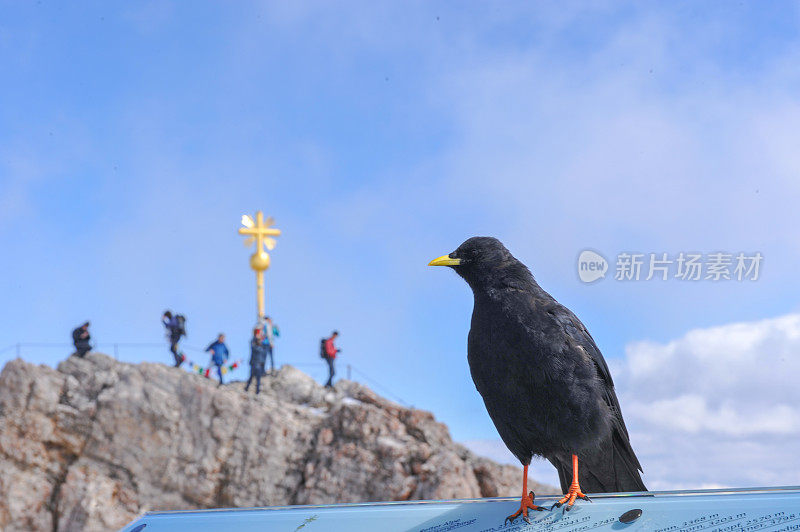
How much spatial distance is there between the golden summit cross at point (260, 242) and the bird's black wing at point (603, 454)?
16.6m

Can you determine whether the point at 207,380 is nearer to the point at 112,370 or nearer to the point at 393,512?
the point at 112,370

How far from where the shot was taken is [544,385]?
353cm

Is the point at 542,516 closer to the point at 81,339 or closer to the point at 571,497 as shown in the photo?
the point at 571,497

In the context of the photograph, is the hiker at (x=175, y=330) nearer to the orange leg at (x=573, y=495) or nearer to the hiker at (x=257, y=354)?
the hiker at (x=257, y=354)

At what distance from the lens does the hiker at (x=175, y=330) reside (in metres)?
16.8

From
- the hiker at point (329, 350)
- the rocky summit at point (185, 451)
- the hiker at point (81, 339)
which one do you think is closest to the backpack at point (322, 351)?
the hiker at point (329, 350)

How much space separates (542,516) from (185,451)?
12445mm

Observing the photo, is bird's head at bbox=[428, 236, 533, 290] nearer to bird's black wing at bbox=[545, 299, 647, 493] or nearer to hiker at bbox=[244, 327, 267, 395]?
bird's black wing at bbox=[545, 299, 647, 493]

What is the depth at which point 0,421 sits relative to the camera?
14.5m

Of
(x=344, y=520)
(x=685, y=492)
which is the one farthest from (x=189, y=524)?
(x=685, y=492)

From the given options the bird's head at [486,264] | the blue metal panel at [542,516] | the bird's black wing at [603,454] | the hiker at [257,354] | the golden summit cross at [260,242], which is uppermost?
the golden summit cross at [260,242]

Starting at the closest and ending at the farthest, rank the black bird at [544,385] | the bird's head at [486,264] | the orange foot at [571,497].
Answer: the orange foot at [571,497] → the black bird at [544,385] → the bird's head at [486,264]

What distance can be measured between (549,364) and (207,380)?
13989 millimetres

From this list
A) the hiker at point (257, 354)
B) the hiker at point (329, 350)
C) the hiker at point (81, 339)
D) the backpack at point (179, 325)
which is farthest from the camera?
the hiker at point (329, 350)
